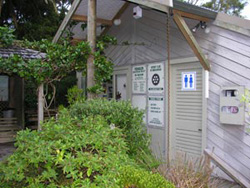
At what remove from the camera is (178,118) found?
5.65 m

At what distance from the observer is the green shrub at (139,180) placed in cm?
245

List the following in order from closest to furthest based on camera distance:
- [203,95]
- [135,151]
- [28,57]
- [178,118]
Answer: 1. [135,151]
2. [203,95]
3. [178,118]
4. [28,57]

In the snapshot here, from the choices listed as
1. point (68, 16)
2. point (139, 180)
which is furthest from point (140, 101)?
point (139, 180)

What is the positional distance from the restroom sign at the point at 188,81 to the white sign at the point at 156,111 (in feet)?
2.32

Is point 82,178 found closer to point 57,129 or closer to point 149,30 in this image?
point 57,129

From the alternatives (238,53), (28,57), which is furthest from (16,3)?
(238,53)

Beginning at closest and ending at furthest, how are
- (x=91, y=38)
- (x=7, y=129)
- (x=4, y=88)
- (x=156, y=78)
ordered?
(x=91, y=38) < (x=156, y=78) < (x=7, y=129) < (x=4, y=88)

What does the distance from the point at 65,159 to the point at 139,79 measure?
4.59 metres

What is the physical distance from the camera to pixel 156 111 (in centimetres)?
614

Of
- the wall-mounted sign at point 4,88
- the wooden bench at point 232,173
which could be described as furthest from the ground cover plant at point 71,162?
the wall-mounted sign at point 4,88

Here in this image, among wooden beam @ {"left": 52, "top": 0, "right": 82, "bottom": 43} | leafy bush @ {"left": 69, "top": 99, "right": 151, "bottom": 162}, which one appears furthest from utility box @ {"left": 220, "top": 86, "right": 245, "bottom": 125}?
wooden beam @ {"left": 52, "top": 0, "right": 82, "bottom": 43}

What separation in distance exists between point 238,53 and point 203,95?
1004 millimetres

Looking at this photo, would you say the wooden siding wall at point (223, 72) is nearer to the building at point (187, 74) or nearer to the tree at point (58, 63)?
the building at point (187, 74)

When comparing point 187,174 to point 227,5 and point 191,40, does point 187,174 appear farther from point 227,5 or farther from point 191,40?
point 227,5
